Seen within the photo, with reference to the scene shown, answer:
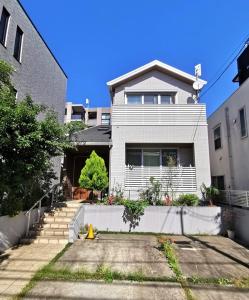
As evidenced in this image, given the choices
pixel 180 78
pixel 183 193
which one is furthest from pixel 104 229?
pixel 180 78

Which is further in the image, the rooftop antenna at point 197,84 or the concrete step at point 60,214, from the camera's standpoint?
the rooftop antenna at point 197,84

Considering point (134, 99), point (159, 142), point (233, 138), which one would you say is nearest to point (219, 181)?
point (233, 138)

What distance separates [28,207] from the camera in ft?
27.9

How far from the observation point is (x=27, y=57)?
10.4 meters

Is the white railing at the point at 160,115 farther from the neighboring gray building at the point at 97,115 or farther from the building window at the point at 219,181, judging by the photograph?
the neighboring gray building at the point at 97,115

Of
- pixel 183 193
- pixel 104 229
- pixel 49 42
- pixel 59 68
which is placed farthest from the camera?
pixel 59 68

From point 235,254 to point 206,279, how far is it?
8.38 ft

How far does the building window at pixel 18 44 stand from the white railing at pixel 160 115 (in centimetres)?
511

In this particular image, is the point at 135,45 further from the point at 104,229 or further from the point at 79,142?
the point at 104,229

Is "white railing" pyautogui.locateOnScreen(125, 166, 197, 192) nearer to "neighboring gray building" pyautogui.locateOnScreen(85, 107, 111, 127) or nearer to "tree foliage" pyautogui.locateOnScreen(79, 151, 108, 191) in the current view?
"tree foliage" pyautogui.locateOnScreen(79, 151, 108, 191)

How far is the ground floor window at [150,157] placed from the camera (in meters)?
11.7

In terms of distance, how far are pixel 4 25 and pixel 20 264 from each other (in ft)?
29.7

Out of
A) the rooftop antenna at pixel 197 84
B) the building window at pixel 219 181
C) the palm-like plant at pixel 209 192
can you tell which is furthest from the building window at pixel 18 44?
the building window at pixel 219 181

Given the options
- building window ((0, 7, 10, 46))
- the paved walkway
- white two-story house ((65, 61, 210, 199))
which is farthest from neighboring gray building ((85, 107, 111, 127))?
the paved walkway
